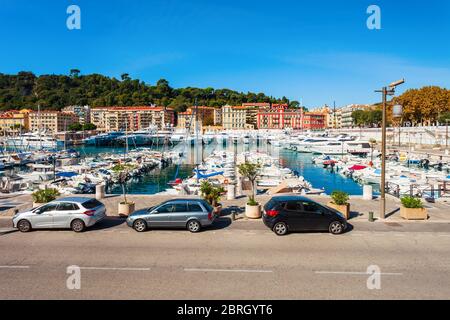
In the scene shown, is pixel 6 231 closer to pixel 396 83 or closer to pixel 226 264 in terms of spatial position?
pixel 226 264

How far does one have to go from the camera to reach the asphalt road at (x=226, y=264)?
8.48 metres

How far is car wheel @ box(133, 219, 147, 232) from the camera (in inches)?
559

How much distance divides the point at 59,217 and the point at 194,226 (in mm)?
5439

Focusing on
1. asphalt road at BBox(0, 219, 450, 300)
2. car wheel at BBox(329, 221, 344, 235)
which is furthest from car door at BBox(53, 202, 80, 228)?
car wheel at BBox(329, 221, 344, 235)

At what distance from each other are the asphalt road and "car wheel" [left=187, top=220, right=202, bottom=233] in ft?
0.95

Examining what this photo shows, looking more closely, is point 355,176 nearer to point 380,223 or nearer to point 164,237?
point 380,223

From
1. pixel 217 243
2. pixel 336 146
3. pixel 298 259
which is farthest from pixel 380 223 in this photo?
pixel 336 146

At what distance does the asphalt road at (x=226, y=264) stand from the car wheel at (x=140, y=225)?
35cm

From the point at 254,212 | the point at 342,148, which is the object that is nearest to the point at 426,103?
the point at 342,148

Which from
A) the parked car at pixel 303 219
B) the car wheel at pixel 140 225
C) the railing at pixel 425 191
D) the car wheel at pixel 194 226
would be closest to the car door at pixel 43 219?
the car wheel at pixel 140 225

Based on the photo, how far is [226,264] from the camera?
10.4m

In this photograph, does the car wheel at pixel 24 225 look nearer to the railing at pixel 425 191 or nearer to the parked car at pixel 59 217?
the parked car at pixel 59 217
